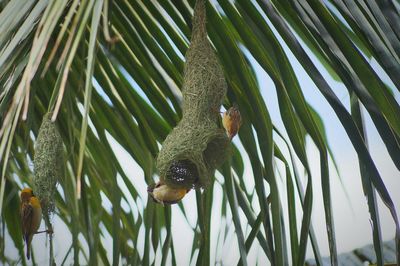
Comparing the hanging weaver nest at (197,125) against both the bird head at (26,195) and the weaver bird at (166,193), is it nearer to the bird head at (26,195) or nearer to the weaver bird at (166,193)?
the weaver bird at (166,193)

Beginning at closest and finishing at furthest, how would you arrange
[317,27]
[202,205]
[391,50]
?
[391,50] → [317,27] → [202,205]

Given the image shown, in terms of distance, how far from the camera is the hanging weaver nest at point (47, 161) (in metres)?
0.83

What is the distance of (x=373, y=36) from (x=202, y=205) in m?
0.43

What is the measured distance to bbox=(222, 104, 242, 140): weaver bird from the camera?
32.0 inches

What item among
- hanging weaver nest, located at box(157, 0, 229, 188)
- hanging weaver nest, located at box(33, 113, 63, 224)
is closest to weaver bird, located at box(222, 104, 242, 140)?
hanging weaver nest, located at box(157, 0, 229, 188)

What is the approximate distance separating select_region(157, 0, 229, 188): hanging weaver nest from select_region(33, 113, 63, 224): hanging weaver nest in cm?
14

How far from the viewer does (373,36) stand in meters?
0.59

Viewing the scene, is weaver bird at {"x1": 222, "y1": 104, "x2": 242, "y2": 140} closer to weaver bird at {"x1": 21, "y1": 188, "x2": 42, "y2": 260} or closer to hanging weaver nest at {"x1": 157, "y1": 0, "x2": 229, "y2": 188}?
hanging weaver nest at {"x1": 157, "y1": 0, "x2": 229, "y2": 188}

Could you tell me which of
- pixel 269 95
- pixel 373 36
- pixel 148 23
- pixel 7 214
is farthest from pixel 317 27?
pixel 7 214

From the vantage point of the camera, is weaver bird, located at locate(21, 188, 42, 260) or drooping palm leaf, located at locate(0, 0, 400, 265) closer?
drooping palm leaf, located at locate(0, 0, 400, 265)

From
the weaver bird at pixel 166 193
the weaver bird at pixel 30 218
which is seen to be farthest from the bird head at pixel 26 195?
the weaver bird at pixel 166 193

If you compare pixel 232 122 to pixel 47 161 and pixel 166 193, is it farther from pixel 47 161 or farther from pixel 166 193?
pixel 47 161

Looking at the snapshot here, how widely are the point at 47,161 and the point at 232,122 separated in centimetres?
23

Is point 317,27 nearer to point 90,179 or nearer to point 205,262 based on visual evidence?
point 205,262
